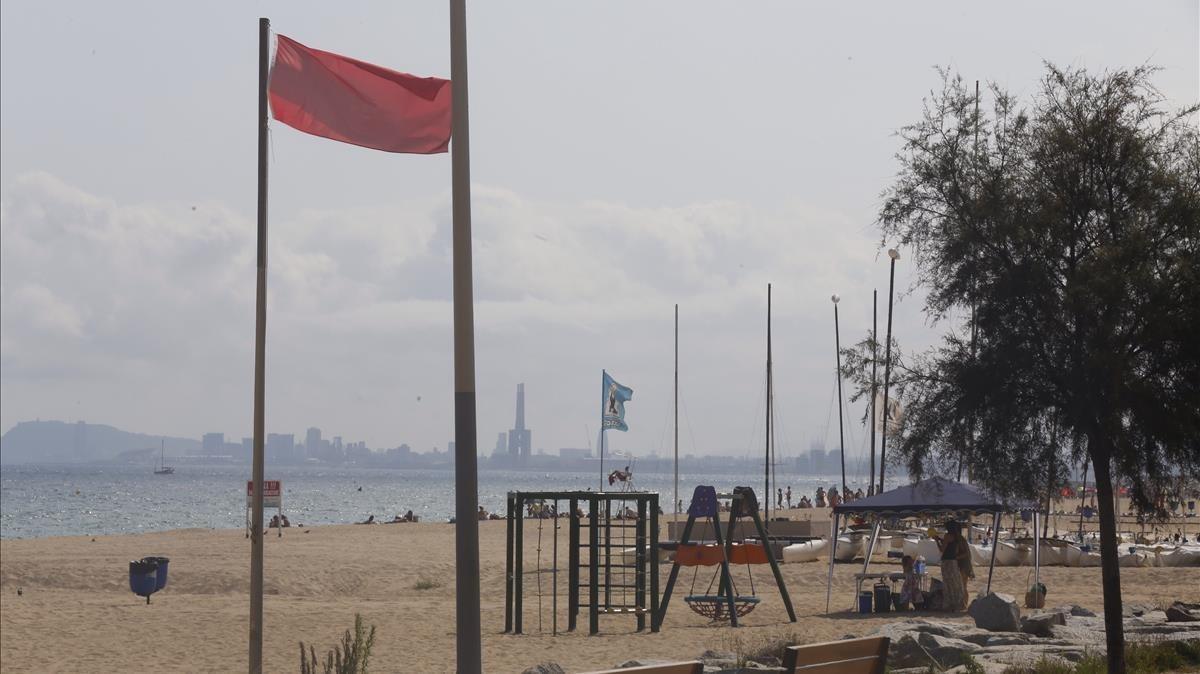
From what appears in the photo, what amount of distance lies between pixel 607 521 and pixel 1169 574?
14.4 m

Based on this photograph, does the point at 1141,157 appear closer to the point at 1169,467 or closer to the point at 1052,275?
the point at 1052,275

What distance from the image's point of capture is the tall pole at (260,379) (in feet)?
38.8

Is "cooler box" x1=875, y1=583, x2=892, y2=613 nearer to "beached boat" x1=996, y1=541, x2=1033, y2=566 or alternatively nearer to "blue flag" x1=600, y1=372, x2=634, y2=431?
"beached boat" x1=996, y1=541, x2=1033, y2=566

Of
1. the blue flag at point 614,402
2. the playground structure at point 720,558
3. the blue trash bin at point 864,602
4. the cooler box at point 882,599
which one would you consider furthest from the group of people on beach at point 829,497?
the playground structure at point 720,558

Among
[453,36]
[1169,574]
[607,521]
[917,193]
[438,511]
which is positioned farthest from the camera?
[438,511]

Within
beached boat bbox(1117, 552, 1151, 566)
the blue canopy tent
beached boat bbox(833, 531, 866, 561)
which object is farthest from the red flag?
beached boat bbox(1117, 552, 1151, 566)

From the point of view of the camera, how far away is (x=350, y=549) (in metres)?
40.4

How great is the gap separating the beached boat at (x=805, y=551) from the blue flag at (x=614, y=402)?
13677mm

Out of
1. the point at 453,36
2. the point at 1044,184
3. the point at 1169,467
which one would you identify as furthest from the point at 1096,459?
the point at 453,36

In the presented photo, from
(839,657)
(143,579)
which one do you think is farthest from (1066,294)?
(143,579)

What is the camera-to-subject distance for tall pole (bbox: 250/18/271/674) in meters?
11.8

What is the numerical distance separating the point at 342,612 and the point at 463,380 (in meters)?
14.3

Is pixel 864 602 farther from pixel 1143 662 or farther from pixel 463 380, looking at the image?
pixel 463 380

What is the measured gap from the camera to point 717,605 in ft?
67.8
